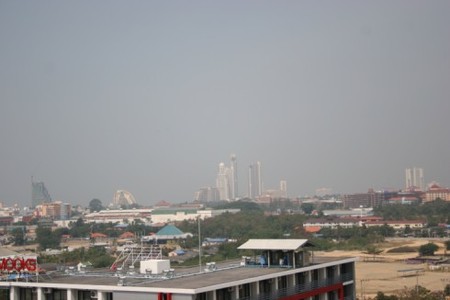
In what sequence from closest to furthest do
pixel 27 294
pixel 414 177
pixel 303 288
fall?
pixel 27 294, pixel 303 288, pixel 414 177

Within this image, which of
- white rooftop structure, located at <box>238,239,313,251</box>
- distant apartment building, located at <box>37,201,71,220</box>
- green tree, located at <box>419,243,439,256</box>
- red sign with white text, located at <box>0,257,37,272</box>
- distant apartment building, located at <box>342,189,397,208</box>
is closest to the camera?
red sign with white text, located at <box>0,257,37,272</box>

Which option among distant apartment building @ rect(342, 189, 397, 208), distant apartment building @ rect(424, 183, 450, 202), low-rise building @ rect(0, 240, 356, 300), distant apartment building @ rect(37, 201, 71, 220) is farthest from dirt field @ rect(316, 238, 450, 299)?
distant apartment building @ rect(37, 201, 71, 220)

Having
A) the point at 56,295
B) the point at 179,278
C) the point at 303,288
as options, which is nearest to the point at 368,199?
the point at 303,288

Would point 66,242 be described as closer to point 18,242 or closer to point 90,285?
point 18,242

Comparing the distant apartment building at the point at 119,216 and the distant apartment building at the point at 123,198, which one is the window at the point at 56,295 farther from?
the distant apartment building at the point at 123,198

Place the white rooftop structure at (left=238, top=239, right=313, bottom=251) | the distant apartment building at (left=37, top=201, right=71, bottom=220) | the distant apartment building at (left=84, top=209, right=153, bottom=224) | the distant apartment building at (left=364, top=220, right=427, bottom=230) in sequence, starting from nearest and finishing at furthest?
the white rooftop structure at (left=238, top=239, right=313, bottom=251), the distant apartment building at (left=364, top=220, right=427, bottom=230), the distant apartment building at (left=84, top=209, right=153, bottom=224), the distant apartment building at (left=37, top=201, right=71, bottom=220)

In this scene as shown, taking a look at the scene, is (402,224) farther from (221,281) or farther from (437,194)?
(221,281)

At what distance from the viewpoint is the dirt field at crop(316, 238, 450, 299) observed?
29.1 m

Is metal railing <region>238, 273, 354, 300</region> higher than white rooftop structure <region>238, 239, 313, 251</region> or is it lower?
lower

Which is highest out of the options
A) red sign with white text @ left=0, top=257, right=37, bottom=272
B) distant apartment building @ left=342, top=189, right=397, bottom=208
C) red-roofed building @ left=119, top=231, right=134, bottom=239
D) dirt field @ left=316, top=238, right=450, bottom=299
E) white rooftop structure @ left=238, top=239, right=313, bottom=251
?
white rooftop structure @ left=238, top=239, right=313, bottom=251

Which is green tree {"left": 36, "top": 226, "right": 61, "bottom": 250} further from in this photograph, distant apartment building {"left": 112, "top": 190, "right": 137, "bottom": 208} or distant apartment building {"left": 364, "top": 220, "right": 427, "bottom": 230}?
distant apartment building {"left": 112, "top": 190, "right": 137, "bottom": 208}

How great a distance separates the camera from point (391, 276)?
33500 millimetres

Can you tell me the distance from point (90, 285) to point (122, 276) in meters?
1.34

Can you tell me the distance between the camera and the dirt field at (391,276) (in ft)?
95.4
